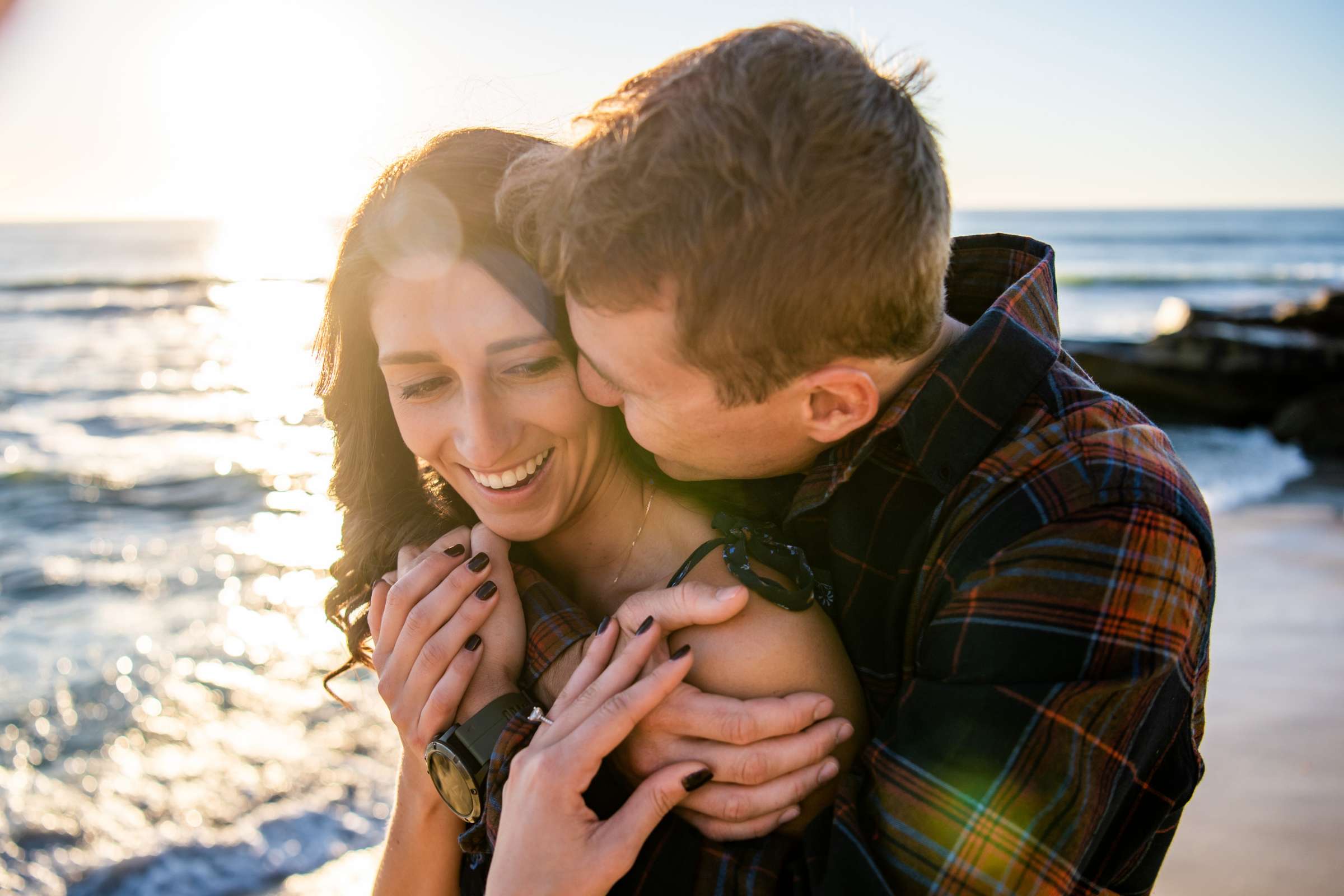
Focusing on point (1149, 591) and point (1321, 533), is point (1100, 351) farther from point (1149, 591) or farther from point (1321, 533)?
point (1149, 591)

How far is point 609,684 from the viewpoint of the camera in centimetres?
174

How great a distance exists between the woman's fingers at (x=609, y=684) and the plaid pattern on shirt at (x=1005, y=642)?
0.16m

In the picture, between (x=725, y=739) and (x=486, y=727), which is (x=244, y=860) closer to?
(x=486, y=727)

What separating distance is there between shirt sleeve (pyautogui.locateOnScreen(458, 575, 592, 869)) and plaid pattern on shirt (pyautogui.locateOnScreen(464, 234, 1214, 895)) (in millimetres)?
11

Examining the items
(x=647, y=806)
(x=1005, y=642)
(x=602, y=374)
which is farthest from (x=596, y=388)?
(x=1005, y=642)

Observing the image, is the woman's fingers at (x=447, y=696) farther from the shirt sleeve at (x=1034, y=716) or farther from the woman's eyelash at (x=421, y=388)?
the shirt sleeve at (x=1034, y=716)

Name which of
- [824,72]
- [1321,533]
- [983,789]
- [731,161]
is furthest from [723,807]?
[1321,533]

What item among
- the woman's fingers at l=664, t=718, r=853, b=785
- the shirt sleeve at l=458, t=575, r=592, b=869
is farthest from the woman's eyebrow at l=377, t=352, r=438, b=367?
Result: the woman's fingers at l=664, t=718, r=853, b=785

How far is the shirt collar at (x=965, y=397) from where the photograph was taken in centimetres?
168

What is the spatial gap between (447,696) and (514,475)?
51 cm

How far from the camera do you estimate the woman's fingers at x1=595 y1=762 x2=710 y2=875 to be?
Result: 1.63 m

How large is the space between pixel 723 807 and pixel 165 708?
17.1 ft

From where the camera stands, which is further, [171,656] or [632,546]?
[171,656]

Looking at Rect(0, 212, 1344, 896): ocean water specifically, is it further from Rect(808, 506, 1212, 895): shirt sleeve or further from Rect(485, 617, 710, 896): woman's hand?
Rect(808, 506, 1212, 895): shirt sleeve
